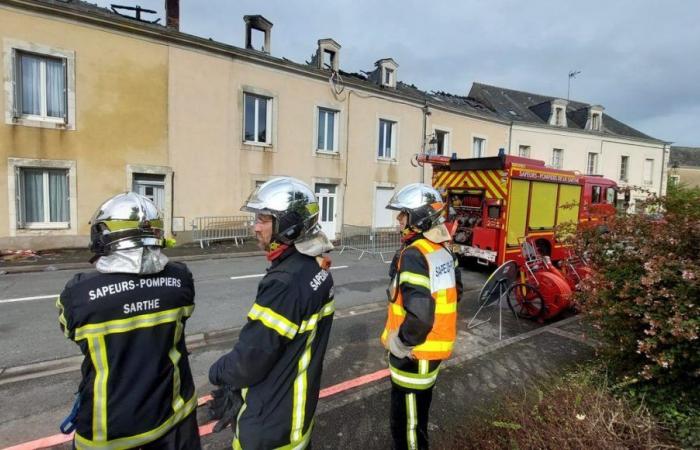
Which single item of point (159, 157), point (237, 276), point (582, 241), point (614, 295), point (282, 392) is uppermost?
point (159, 157)

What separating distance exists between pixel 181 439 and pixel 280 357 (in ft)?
2.66

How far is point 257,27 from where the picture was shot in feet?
51.8

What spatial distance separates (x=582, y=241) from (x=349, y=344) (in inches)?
115

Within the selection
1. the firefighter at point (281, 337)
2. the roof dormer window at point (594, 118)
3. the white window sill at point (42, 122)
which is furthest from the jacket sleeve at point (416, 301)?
the roof dormer window at point (594, 118)

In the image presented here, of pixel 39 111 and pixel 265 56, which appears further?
pixel 265 56

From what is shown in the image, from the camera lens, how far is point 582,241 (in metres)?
3.90

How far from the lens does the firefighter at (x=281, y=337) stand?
1.66 m

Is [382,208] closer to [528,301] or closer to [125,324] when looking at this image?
[528,301]

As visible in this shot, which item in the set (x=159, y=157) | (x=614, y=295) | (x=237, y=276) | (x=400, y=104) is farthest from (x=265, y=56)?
(x=614, y=295)

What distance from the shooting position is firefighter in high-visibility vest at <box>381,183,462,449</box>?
2.38 meters

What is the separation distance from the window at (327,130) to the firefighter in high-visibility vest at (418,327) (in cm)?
1413

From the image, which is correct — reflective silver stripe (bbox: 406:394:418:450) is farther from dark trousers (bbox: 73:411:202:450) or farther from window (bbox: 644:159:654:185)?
window (bbox: 644:159:654:185)

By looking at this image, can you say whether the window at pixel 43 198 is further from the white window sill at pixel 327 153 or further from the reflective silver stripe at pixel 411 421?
the reflective silver stripe at pixel 411 421

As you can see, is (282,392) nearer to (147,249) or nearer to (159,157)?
(147,249)
